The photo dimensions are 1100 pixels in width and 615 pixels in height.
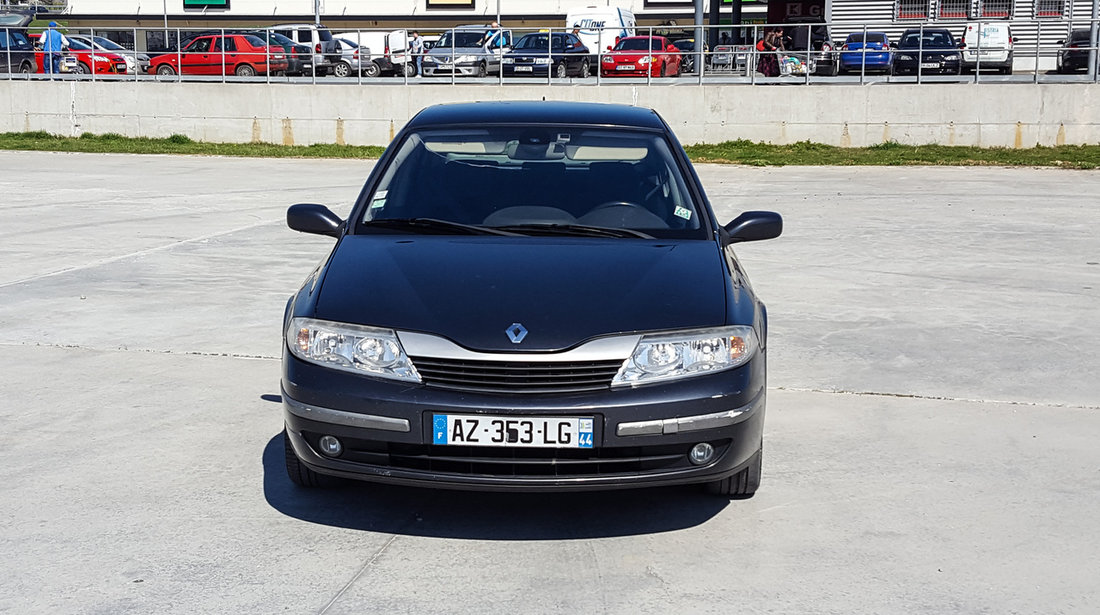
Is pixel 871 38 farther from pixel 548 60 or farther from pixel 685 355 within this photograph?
pixel 685 355

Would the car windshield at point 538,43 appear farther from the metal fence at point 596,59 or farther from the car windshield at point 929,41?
the car windshield at point 929,41

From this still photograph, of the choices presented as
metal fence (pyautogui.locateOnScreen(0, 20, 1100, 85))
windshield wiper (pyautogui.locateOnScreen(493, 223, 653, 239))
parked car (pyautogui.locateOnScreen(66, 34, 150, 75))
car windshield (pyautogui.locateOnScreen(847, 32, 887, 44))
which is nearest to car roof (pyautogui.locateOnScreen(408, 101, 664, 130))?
windshield wiper (pyautogui.locateOnScreen(493, 223, 653, 239))

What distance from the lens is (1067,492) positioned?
15.2 feet

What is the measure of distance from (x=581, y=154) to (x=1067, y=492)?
239cm

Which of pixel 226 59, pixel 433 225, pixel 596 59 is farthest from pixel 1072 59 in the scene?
pixel 433 225

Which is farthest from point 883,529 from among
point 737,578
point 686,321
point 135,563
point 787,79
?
point 787,79

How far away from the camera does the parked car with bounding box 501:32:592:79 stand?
1019 inches

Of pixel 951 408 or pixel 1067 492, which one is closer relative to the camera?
pixel 1067 492

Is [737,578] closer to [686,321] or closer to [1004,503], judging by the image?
[686,321]

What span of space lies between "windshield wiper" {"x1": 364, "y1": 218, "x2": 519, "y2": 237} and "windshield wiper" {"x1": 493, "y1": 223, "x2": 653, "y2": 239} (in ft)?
0.17

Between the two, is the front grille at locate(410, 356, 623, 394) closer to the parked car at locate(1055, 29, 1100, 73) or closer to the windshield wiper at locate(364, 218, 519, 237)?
the windshield wiper at locate(364, 218, 519, 237)

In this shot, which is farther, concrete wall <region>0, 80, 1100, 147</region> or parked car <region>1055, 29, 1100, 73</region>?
parked car <region>1055, 29, 1100, 73</region>

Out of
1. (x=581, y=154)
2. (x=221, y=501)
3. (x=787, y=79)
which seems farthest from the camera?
(x=787, y=79)

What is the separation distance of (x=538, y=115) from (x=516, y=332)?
1.93 m
